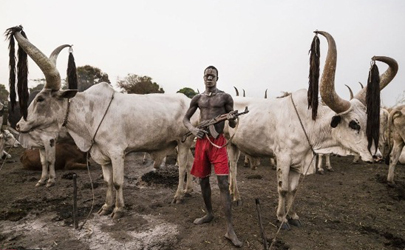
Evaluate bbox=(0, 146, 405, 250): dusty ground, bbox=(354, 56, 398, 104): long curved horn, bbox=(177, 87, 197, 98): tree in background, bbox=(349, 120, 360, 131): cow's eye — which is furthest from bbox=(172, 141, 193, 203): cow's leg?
bbox=(177, 87, 197, 98): tree in background

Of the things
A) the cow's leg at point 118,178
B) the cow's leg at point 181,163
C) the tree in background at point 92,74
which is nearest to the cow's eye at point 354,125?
the cow's leg at point 181,163

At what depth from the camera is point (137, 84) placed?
89.9ft

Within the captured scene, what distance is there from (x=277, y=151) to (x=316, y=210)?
179 centimetres

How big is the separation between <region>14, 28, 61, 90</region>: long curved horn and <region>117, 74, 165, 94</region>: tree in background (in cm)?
2187

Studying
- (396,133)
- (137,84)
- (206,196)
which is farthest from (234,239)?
(137,84)

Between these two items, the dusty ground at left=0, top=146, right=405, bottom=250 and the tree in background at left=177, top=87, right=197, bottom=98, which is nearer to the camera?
the dusty ground at left=0, top=146, right=405, bottom=250

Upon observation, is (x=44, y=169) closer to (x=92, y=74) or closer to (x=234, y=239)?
(x=234, y=239)

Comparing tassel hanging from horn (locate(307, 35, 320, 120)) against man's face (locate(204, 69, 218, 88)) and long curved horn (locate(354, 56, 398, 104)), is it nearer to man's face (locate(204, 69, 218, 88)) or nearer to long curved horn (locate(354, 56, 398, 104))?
long curved horn (locate(354, 56, 398, 104))

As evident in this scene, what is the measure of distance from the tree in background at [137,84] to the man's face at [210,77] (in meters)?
22.8

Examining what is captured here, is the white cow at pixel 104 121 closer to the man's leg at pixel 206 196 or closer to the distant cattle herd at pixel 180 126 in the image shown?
the distant cattle herd at pixel 180 126

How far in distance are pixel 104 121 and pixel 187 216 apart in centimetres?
219

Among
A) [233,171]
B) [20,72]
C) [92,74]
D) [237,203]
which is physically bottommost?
[237,203]

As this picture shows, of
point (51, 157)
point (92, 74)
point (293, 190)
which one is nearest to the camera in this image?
point (293, 190)

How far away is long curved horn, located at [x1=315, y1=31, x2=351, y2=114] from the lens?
11.1 ft
